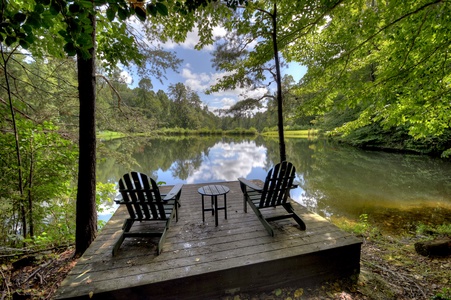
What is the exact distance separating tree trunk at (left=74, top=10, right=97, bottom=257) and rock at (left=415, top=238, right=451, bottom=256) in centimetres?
464

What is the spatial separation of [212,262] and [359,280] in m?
1.62

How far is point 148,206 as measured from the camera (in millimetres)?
2268

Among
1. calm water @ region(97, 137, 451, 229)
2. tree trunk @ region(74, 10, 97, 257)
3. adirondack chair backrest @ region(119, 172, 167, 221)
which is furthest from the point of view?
calm water @ region(97, 137, 451, 229)

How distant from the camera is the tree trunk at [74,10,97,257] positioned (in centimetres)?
226

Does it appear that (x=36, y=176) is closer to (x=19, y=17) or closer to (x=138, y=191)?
(x=138, y=191)

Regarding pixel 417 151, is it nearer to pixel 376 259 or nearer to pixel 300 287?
pixel 376 259

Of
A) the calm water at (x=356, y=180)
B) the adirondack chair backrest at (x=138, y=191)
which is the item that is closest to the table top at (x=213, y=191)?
the adirondack chair backrest at (x=138, y=191)

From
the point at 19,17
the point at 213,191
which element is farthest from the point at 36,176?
the point at 19,17

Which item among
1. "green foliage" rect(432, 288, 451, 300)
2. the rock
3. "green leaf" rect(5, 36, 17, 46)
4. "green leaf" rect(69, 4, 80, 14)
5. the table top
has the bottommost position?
the rock

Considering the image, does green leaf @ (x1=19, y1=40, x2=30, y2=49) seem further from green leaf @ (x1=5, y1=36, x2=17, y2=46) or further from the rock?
the rock

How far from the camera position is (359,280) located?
1909 millimetres

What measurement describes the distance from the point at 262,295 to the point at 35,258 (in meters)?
2.95

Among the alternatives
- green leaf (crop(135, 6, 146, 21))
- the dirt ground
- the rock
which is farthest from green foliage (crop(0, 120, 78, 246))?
the rock

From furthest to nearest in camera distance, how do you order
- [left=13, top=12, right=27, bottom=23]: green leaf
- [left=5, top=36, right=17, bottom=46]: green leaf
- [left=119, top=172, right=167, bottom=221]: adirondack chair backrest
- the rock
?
the rock
[left=119, top=172, right=167, bottom=221]: adirondack chair backrest
[left=5, top=36, right=17, bottom=46]: green leaf
[left=13, top=12, right=27, bottom=23]: green leaf
